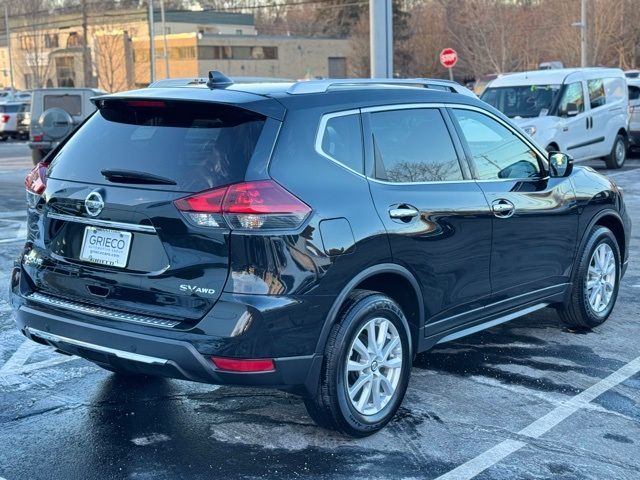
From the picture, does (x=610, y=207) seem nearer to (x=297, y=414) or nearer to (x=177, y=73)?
(x=297, y=414)

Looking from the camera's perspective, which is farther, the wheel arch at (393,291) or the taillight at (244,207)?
the wheel arch at (393,291)

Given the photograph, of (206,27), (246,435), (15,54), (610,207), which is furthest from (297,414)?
(15,54)

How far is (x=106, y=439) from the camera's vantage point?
445 centimetres

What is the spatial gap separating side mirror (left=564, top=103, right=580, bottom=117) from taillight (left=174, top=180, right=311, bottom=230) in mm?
13241

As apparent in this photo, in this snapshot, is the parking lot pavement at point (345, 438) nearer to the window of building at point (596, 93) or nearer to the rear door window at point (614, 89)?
the window of building at point (596, 93)

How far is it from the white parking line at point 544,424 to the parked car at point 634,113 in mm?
15297

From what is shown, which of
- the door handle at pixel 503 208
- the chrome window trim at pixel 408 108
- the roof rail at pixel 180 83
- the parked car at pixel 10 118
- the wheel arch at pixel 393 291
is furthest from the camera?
the parked car at pixel 10 118

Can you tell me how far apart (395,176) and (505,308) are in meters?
1.34

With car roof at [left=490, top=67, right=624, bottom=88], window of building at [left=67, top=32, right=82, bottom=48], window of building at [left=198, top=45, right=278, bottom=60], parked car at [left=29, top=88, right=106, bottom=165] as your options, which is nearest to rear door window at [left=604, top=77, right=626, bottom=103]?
car roof at [left=490, top=67, right=624, bottom=88]

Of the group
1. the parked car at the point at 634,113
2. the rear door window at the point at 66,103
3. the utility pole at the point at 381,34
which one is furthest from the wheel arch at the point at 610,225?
the rear door window at the point at 66,103

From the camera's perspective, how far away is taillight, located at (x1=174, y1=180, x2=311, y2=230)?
393 centimetres

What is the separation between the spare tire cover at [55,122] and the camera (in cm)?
1969

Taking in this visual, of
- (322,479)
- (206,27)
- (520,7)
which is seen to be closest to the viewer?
(322,479)

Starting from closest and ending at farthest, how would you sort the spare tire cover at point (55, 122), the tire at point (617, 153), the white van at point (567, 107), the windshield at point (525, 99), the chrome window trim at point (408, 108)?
the chrome window trim at point (408, 108) < the white van at point (567, 107) < the windshield at point (525, 99) < the tire at point (617, 153) < the spare tire cover at point (55, 122)
